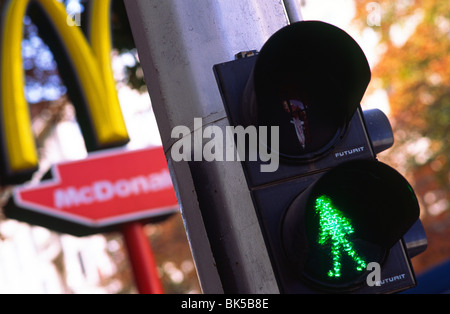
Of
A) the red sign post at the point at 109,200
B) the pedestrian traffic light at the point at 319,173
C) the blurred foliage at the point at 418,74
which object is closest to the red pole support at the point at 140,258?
the red sign post at the point at 109,200

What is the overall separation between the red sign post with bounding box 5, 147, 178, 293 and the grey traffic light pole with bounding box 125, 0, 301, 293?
8329mm

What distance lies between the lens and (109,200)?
36.5 feet

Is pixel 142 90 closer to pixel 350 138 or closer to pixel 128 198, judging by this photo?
pixel 128 198

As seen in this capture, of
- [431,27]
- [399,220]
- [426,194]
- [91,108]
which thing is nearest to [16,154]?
[91,108]

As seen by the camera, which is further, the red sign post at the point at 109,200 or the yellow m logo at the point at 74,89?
the red sign post at the point at 109,200

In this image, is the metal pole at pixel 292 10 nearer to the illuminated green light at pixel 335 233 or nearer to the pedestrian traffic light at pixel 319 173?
the pedestrian traffic light at pixel 319 173

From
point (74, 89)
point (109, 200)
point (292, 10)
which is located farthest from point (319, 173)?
point (109, 200)

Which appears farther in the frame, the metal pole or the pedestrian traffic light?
the metal pole

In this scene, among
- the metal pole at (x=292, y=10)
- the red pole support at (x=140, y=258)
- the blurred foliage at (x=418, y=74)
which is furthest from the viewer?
the blurred foliage at (x=418, y=74)

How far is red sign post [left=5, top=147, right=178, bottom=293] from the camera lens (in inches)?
424

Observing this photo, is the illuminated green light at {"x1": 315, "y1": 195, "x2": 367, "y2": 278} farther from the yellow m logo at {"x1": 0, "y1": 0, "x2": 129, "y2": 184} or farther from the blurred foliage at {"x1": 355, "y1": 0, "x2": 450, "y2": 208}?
the blurred foliage at {"x1": 355, "y1": 0, "x2": 450, "y2": 208}

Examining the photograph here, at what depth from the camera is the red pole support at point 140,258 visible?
10930 mm

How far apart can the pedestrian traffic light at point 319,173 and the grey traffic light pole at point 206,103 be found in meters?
0.23

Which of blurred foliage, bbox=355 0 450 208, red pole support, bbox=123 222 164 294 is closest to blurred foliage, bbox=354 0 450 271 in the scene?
blurred foliage, bbox=355 0 450 208
